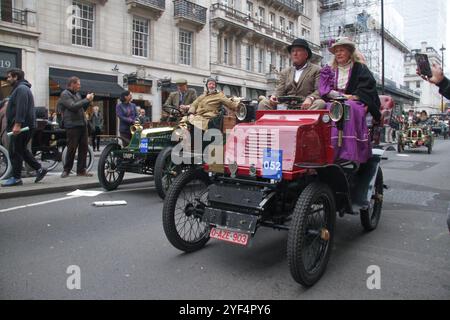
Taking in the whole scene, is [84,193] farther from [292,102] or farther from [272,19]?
[272,19]

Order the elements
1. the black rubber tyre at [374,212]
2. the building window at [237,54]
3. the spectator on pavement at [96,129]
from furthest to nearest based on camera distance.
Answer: the building window at [237,54] → the spectator on pavement at [96,129] → the black rubber tyre at [374,212]

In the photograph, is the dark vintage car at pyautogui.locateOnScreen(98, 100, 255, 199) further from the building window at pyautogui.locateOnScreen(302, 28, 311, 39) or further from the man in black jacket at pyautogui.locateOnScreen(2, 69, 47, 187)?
the building window at pyautogui.locateOnScreen(302, 28, 311, 39)

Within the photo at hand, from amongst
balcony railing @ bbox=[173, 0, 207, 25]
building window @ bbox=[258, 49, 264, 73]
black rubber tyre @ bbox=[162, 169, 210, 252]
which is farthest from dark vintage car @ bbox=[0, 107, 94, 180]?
building window @ bbox=[258, 49, 264, 73]

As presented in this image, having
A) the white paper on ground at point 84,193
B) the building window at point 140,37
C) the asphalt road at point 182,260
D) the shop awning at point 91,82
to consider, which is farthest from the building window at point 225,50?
the asphalt road at point 182,260

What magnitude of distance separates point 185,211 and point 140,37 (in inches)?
844

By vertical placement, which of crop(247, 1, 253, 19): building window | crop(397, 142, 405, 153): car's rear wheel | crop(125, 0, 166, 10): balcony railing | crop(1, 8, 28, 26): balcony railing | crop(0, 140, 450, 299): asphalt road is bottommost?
crop(0, 140, 450, 299): asphalt road

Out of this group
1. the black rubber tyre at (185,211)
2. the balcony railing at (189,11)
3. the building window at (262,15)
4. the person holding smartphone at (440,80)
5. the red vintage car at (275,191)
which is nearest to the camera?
the person holding smartphone at (440,80)

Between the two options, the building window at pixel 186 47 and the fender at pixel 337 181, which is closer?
the fender at pixel 337 181

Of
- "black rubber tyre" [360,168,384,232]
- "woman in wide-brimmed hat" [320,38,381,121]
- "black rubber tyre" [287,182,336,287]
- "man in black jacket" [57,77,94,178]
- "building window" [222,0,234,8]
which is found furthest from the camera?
"building window" [222,0,234,8]

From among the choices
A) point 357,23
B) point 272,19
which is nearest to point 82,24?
point 272,19

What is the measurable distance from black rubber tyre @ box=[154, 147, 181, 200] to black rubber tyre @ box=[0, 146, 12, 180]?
3.06 m

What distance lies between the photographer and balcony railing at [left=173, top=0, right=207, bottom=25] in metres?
25.1

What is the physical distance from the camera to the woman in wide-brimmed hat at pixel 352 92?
4.38m

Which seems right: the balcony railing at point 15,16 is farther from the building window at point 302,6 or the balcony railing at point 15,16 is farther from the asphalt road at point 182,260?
the building window at point 302,6
